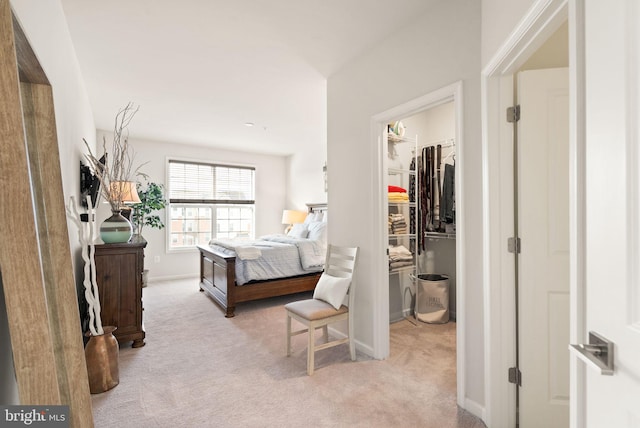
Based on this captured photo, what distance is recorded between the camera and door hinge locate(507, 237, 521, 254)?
5.51ft

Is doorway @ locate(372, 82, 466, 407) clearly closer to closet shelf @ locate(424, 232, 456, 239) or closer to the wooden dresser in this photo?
closet shelf @ locate(424, 232, 456, 239)

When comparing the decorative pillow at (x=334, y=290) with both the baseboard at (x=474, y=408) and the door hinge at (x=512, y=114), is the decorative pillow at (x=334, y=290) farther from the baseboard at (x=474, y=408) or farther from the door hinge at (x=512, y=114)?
the door hinge at (x=512, y=114)

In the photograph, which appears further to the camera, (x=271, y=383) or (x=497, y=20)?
(x=271, y=383)

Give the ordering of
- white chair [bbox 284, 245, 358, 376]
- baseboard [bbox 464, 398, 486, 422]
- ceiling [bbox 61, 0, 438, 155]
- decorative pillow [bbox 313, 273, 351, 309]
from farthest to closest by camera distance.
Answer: decorative pillow [bbox 313, 273, 351, 309] → white chair [bbox 284, 245, 358, 376] → ceiling [bbox 61, 0, 438, 155] → baseboard [bbox 464, 398, 486, 422]

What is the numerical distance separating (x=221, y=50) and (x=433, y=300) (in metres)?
3.23

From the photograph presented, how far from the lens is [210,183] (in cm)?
633

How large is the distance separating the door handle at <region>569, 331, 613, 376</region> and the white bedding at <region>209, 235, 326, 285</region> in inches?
132

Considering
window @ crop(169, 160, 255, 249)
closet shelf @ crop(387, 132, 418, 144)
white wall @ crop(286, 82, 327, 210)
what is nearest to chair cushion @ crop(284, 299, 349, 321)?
closet shelf @ crop(387, 132, 418, 144)

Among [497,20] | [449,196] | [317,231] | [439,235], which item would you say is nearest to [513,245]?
[497,20]

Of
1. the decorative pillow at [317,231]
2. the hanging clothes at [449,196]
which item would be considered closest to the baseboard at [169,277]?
the decorative pillow at [317,231]

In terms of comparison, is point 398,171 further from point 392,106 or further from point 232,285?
point 232,285

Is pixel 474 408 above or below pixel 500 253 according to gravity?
below

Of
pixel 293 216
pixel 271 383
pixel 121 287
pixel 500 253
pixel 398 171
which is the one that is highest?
pixel 398 171

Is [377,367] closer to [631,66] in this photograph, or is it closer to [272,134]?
[631,66]
